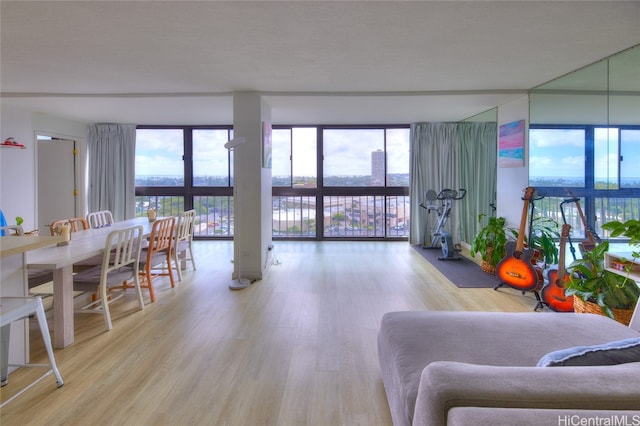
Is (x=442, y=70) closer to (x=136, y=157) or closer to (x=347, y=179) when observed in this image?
(x=347, y=179)

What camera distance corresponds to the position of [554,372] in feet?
3.39

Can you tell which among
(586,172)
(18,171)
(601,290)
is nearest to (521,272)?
(601,290)

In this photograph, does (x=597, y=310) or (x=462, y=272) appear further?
(x=462, y=272)

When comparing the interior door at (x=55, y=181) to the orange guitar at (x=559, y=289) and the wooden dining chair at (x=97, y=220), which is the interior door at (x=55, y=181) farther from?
the orange guitar at (x=559, y=289)

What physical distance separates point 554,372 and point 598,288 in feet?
7.07

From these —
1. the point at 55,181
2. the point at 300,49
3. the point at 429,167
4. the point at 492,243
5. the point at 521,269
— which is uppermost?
the point at 300,49

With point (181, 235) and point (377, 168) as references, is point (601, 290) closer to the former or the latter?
point (181, 235)

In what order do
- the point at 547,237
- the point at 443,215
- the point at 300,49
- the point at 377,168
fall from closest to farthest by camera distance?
the point at 300,49 < the point at 547,237 < the point at 443,215 < the point at 377,168

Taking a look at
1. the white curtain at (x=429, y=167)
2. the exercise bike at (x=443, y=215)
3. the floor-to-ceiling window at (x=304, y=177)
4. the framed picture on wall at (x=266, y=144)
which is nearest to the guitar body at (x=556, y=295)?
the exercise bike at (x=443, y=215)

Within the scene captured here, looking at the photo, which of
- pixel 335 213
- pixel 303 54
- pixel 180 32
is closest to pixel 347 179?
pixel 335 213

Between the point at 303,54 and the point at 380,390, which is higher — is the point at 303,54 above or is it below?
above

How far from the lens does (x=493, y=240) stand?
15.6 feet

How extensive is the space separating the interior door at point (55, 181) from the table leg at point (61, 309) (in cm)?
442

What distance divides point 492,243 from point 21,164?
21.7ft
